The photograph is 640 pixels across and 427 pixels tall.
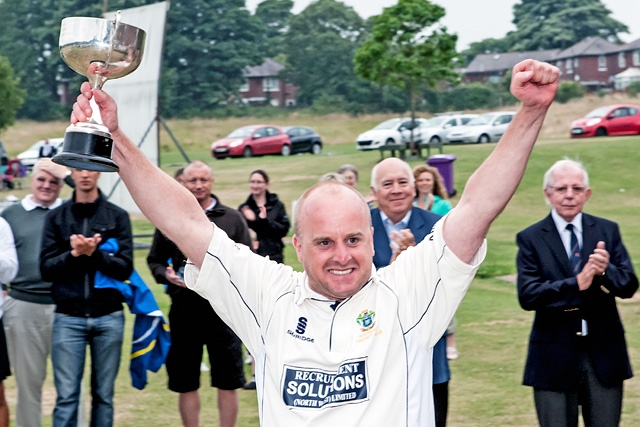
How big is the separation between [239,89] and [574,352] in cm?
7849

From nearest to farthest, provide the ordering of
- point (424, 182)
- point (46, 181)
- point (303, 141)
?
1. point (46, 181)
2. point (424, 182)
3. point (303, 141)

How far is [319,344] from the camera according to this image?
332 cm

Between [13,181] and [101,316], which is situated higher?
[13,181]

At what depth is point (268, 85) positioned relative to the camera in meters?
97.3

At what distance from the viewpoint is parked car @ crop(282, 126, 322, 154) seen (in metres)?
44.5

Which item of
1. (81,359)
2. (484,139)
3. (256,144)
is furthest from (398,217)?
(484,139)

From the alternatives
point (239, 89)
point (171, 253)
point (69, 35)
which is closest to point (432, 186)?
point (171, 253)

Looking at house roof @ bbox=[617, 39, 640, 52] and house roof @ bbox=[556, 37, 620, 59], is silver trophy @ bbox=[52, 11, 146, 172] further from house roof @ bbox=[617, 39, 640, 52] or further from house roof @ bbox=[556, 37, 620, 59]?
house roof @ bbox=[617, 39, 640, 52]

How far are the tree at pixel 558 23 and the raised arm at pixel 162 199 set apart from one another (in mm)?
106978

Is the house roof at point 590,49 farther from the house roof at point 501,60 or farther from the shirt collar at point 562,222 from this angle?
the shirt collar at point 562,222

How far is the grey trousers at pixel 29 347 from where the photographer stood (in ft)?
25.4

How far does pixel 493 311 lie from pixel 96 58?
9.88 m

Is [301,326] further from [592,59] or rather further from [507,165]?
[592,59]

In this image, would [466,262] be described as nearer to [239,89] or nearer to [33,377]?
[33,377]
